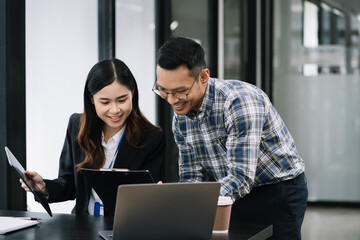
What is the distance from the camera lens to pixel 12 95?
8.25ft

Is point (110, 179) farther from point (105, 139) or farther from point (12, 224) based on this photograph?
point (105, 139)

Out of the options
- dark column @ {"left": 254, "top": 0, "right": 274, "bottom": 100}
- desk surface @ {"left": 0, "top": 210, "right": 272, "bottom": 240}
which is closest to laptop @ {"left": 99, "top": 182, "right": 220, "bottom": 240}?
desk surface @ {"left": 0, "top": 210, "right": 272, "bottom": 240}

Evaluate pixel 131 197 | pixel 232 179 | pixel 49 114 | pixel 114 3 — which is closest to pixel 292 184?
pixel 232 179

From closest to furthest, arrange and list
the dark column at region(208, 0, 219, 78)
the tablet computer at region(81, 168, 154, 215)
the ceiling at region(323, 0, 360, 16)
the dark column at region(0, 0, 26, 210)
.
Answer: the tablet computer at region(81, 168, 154, 215), the dark column at region(0, 0, 26, 210), the dark column at region(208, 0, 219, 78), the ceiling at region(323, 0, 360, 16)

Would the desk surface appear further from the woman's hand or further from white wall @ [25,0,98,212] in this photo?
white wall @ [25,0,98,212]

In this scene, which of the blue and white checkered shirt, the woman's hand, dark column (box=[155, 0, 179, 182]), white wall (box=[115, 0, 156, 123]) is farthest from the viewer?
dark column (box=[155, 0, 179, 182])

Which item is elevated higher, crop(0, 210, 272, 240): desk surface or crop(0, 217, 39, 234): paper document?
crop(0, 217, 39, 234): paper document

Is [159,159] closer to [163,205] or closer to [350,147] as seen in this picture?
[163,205]

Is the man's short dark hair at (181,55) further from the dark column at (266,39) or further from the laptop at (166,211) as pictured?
the dark column at (266,39)

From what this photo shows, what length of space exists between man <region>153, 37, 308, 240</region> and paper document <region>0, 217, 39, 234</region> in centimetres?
66

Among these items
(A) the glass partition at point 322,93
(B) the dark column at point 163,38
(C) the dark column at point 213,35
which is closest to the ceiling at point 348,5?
(A) the glass partition at point 322,93

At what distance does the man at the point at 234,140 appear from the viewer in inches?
82.3

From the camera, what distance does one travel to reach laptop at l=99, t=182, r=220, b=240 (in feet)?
5.53

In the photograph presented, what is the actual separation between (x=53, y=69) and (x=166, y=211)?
4.79 feet
